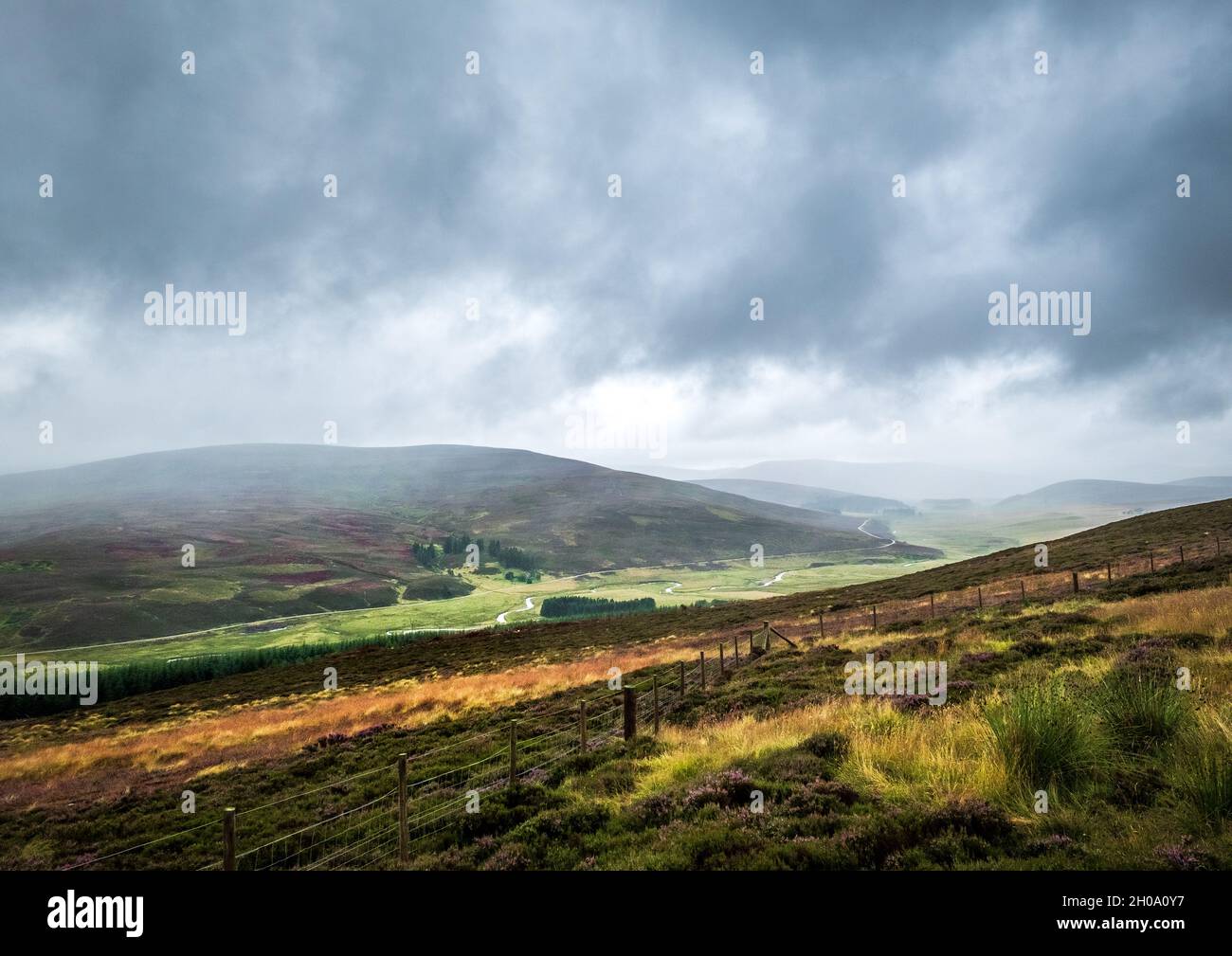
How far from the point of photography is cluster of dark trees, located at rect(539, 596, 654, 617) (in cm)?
13975

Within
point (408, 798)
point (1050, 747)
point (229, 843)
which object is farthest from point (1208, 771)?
point (408, 798)

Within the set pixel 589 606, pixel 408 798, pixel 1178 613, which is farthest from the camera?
pixel 589 606

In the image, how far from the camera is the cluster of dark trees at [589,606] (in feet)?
458

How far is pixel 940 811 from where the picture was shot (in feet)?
20.7

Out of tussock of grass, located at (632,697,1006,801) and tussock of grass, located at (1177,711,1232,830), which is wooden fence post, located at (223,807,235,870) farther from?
tussock of grass, located at (1177,711,1232,830)

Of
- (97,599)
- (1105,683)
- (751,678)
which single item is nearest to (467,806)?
(1105,683)

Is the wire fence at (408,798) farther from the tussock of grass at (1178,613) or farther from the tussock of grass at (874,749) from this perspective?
the tussock of grass at (1178,613)

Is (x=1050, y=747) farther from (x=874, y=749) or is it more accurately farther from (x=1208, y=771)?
(x=874, y=749)

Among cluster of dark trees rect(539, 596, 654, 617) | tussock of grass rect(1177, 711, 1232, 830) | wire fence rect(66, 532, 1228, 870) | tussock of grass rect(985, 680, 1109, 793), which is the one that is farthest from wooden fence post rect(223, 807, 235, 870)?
cluster of dark trees rect(539, 596, 654, 617)

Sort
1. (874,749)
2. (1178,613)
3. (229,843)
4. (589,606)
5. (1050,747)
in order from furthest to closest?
1. (589,606)
2. (1178,613)
3. (874,749)
4. (1050,747)
5. (229,843)

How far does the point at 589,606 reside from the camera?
146000 mm

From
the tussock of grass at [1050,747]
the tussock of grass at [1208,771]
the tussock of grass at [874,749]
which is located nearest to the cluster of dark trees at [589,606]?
the tussock of grass at [874,749]
